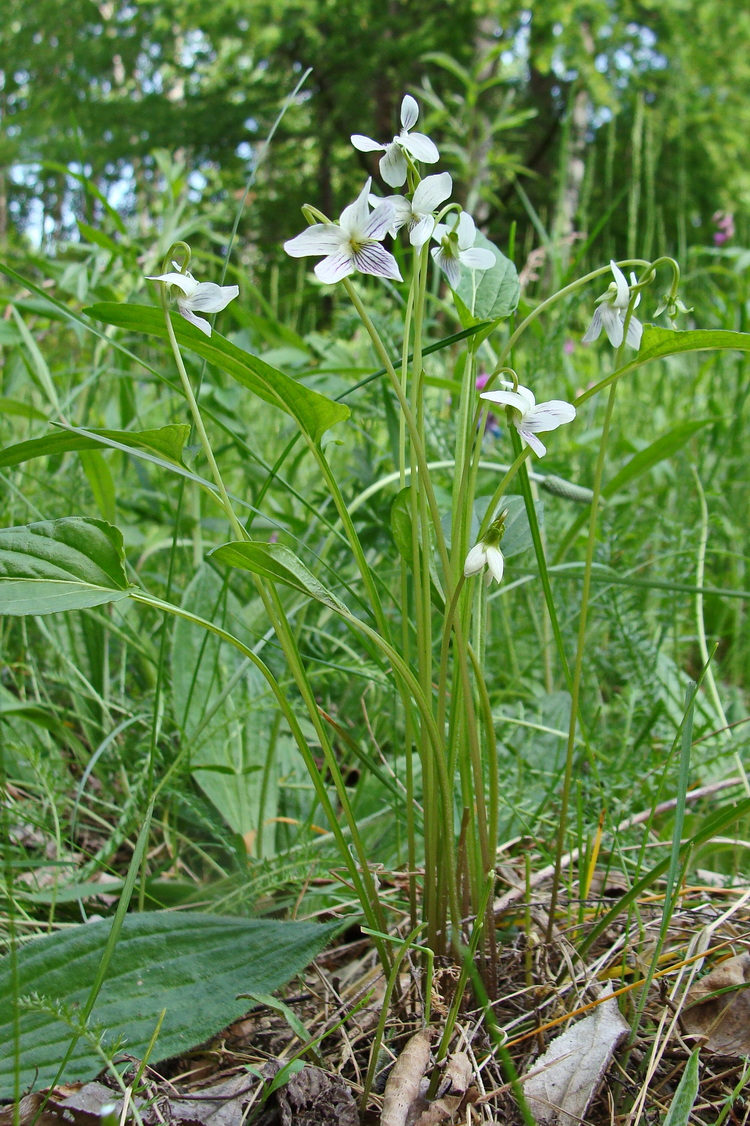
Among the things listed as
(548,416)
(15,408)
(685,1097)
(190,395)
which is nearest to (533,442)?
(548,416)

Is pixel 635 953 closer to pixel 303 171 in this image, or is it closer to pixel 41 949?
pixel 41 949

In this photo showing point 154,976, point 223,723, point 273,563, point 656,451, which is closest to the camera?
point 273,563

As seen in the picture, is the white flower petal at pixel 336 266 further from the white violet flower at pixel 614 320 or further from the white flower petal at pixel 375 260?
the white violet flower at pixel 614 320

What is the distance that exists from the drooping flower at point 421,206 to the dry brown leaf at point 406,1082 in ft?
1.85

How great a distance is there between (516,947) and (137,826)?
1.39ft

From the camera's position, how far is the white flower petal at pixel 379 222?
50cm

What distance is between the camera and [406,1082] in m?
0.54

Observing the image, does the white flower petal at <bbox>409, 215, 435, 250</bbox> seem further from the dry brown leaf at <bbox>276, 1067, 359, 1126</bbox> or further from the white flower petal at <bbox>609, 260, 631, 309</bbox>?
the dry brown leaf at <bbox>276, 1067, 359, 1126</bbox>

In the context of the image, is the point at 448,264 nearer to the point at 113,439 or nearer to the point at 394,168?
the point at 394,168

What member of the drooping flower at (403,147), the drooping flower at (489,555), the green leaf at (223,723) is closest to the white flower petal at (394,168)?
the drooping flower at (403,147)

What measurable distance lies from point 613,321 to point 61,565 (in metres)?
0.42

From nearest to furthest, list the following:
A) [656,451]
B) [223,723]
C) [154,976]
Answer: [154,976], [223,723], [656,451]

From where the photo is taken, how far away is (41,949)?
Answer: 23.9 inches

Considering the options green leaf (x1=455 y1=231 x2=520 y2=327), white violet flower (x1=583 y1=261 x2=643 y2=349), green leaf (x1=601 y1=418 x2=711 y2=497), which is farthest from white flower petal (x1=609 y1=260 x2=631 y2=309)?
green leaf (x1=601 y1=418 x2=711 y2=497)
